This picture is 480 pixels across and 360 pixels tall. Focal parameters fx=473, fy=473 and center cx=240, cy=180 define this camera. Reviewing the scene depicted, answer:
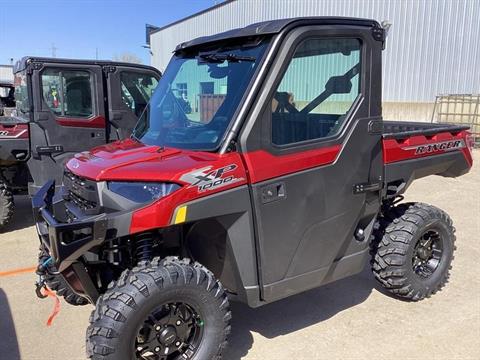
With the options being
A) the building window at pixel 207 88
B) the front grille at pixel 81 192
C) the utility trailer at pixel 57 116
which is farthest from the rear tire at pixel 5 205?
the building window at pixel 207 88

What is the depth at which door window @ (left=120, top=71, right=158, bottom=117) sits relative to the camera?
693cm

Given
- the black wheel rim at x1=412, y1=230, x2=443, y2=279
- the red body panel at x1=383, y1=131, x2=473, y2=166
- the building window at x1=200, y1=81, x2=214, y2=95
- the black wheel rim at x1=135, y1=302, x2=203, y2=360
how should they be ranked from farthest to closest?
the black wheel rim at x1=412, y1=230, x2=443, y2=279, the red body panel at x1=383, y1=131, x2=473, y2=166, the building window at x1=200, y1=81, x2=214, y2=95, the black wheel rim at x1=135, y1=302, x2=203, y2=360

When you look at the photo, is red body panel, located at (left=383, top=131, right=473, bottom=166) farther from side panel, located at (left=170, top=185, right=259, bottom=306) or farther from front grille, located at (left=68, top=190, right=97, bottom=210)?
front grille, located at (left=68, top=190, right=97, bottom=210)

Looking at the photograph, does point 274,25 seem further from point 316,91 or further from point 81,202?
point 81,202

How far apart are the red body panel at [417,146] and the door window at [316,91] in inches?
22.6

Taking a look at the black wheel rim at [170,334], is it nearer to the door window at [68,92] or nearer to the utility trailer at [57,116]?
the utility trailer at [57,116]

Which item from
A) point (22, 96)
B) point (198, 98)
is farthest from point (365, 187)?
point (22, 96)

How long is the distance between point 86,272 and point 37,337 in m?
1.09

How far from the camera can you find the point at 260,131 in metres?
2.92

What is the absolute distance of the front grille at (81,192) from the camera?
2.88m

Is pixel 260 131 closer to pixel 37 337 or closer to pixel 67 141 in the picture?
pixel 37 337

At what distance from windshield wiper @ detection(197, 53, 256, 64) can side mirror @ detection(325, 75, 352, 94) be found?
0.67 m

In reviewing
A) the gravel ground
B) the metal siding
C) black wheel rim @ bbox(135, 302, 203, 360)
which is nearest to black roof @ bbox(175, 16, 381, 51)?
black wheel rim @ bbox(135, 302, 203, 360)

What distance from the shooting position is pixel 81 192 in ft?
9.87
